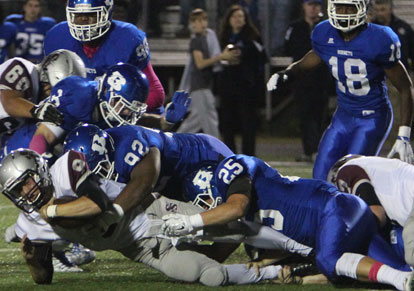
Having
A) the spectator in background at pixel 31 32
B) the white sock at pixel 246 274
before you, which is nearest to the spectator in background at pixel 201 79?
the spectator in background at pixel 31 32

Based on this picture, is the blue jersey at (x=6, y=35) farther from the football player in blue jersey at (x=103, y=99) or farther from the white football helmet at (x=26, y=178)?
the white football helmet at (x=26, y=178)

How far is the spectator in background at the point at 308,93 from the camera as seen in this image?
9.88 meters

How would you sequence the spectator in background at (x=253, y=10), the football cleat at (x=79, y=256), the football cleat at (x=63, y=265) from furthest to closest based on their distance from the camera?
the spectator in background at (x=253, y=10), the football cleat at (x=79, y=256), the football cleat at (x=63, y=265)

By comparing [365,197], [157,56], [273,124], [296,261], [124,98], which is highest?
[124,98]

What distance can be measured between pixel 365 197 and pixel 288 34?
5.30 meters

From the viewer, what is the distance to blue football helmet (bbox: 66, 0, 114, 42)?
5.92m

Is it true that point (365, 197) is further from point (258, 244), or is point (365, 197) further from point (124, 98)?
point (124, 98)

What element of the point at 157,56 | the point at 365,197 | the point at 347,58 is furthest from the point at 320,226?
the point at 157,56

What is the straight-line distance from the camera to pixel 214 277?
472 centimetres

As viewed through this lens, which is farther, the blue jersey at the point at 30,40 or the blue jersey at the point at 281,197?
the blue jersey at the point at 30,40

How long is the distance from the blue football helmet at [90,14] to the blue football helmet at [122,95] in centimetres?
79

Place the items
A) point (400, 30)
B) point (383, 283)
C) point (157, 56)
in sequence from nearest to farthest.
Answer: point (383, 283), point (400, 30), point (157, 56)

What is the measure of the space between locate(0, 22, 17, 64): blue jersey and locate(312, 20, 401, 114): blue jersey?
174 inches

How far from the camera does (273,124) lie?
12.2 meters
